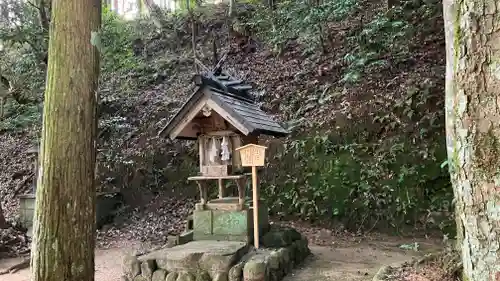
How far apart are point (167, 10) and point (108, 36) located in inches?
242

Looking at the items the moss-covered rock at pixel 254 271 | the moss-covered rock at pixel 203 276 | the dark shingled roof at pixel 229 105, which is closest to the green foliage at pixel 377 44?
the dark shingled roof at pixel 229 105

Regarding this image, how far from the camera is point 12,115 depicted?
14.3 m

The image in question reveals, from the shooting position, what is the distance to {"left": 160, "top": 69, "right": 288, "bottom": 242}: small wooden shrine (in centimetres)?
621

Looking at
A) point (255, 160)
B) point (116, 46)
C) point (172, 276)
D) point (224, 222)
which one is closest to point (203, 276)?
point (172, 276)

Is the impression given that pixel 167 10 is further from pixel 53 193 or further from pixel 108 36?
pixel 53 193

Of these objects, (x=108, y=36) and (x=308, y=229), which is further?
(x=108, y=36)

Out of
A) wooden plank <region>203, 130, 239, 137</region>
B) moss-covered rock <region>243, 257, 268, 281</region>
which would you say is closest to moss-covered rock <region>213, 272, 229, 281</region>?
moss-covered rock <region>243, 257, 268, 281</region>

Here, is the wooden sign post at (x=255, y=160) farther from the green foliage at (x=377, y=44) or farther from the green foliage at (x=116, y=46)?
the green foliage at (x=116, y=46)

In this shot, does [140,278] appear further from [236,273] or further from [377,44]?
[377,44]

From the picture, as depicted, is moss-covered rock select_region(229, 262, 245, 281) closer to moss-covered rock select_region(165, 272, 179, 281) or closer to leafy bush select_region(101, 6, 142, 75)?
moss-covered rock select_region(165, 272, 179, 281)

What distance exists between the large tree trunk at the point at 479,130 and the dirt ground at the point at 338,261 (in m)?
3.21

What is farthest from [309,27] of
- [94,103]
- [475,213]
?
[475,213]

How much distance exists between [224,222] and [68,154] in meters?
3.18

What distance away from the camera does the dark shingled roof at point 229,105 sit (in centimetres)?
614
